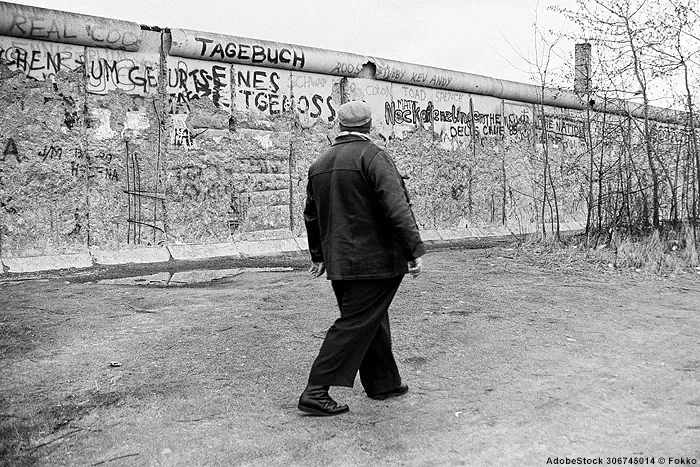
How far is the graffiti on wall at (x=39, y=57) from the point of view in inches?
338

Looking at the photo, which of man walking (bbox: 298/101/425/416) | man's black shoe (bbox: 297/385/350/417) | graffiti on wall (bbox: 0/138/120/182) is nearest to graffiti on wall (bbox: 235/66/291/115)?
graffiti on wall (bbox: 0/138/120/182)

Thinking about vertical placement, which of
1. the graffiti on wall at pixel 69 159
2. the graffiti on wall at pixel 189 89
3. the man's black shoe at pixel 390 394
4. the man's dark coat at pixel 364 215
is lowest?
the man's black shoe at pixel 390 394

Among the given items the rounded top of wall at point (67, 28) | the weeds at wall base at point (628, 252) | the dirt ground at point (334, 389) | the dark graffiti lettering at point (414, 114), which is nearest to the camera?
the dirt ground at point (334, 389)

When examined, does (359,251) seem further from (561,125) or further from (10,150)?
(561,125)

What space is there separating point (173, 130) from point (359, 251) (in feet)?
22.6

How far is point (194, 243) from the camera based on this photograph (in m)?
10.2

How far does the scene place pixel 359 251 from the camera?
3795 mm

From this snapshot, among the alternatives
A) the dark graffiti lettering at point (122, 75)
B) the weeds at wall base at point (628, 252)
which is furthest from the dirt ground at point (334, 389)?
the dark graffiti lettering at point (122, 75)

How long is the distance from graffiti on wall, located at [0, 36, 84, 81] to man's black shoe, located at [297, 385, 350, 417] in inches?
270

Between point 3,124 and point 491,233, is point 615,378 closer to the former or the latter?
point 3,124

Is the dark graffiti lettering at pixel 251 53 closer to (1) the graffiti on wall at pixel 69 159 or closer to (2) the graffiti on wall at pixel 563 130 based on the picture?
(1) the graffiti on wall at pixel 69 159

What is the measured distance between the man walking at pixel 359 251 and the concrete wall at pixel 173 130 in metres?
6.10

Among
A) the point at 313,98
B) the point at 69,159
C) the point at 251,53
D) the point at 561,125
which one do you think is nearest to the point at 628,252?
the point at 313,98

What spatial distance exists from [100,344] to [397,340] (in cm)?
221
